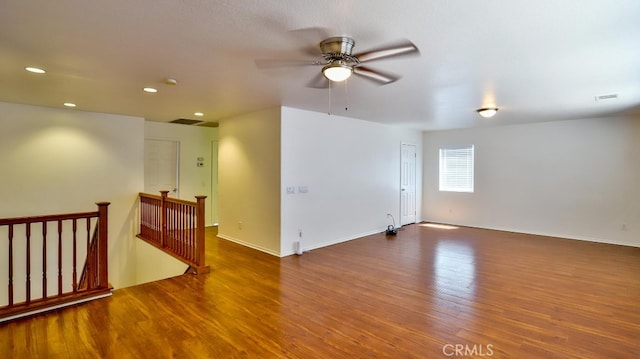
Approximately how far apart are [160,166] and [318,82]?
5073mm

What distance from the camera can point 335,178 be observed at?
5980mm

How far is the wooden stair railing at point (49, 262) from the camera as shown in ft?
10.3

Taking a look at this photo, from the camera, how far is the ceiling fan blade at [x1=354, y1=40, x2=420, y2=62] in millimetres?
2435

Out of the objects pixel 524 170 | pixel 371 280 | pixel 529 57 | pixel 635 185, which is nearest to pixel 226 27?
pixel 529 57

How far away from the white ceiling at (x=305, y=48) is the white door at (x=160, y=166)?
2.28 meters

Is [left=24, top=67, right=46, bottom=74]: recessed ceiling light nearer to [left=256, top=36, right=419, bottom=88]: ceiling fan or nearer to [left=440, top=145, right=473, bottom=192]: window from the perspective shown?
[left=256, top=36, right=419, bottom=88]: ceiling fan

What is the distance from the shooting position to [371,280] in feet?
13.4

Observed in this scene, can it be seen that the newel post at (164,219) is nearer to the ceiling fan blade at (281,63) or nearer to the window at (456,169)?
the ceiling fan blade at (281,63)

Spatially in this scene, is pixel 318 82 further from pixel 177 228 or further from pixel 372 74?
pixel 177 228

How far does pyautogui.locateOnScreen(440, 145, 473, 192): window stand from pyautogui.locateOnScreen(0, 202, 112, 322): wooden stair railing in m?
7.39

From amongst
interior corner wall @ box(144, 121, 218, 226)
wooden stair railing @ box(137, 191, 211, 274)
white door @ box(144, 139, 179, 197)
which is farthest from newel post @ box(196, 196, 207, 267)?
interior corner wall @ box(144, 121, 218, 226)

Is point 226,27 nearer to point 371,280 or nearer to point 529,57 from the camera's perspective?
point 529,57

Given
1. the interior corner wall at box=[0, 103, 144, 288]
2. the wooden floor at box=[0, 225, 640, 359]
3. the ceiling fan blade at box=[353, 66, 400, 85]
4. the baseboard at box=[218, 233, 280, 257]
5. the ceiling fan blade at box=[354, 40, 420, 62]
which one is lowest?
the wooden floor at box=[0, 225, 640, 359]

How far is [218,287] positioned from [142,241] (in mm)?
2981
